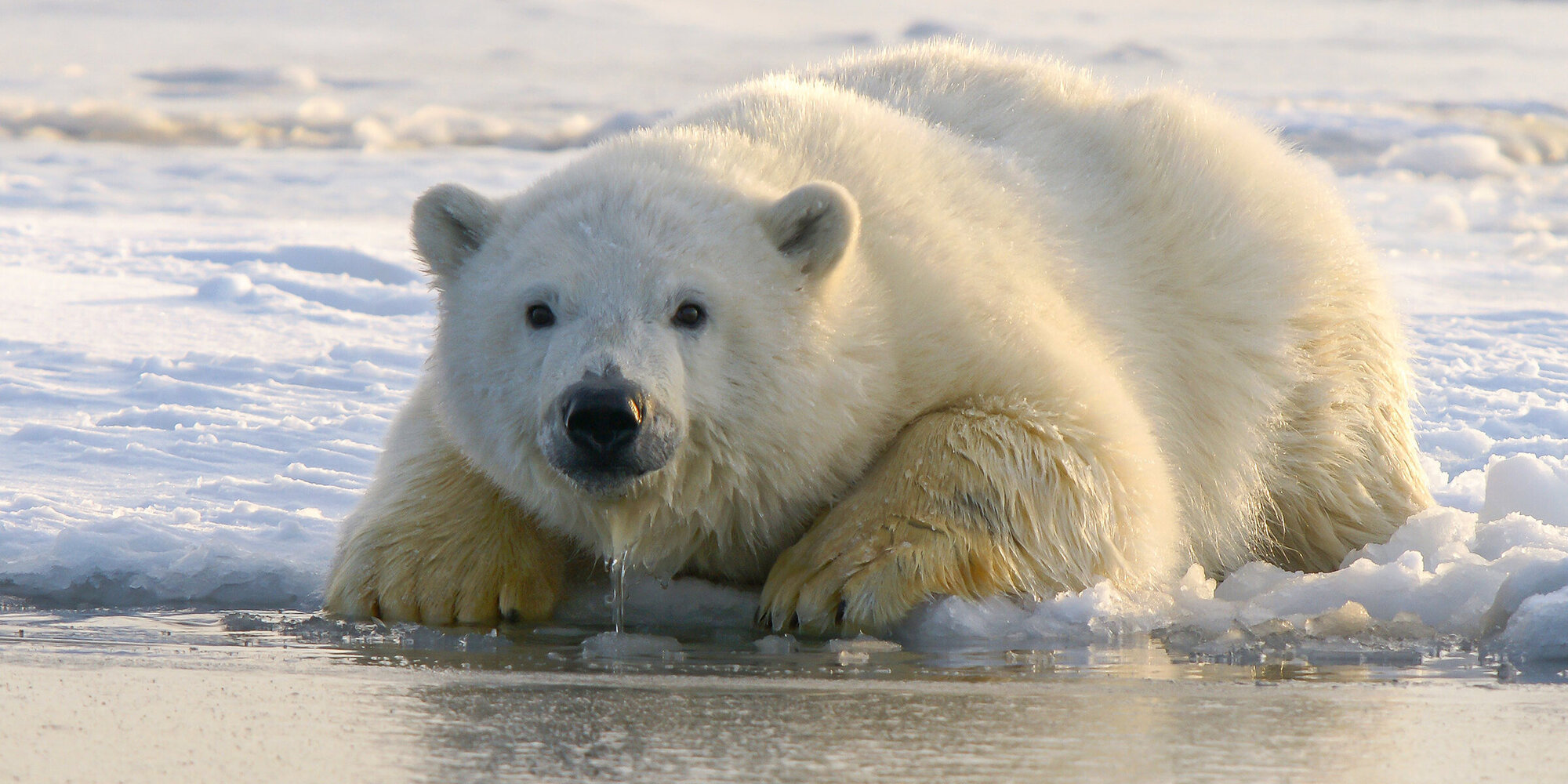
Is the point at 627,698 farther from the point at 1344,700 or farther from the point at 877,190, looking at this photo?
the point at 877,190

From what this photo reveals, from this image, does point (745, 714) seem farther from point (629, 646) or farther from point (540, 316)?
point (540, 316)

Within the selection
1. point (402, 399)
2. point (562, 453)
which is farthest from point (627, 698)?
point (402, 399)

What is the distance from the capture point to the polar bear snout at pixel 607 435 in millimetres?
3785

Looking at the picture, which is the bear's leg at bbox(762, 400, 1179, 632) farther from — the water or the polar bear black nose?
the polar bear black nose

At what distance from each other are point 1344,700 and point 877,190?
7.52ft

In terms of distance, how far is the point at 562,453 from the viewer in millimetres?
3986

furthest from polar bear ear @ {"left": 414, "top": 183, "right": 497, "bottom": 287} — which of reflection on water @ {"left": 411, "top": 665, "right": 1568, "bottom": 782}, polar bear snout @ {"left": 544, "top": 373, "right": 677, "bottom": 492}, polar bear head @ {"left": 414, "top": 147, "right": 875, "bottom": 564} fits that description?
reflection on water @ {"left": 411, "top": 665, "right": 1568, "bottom": 782}

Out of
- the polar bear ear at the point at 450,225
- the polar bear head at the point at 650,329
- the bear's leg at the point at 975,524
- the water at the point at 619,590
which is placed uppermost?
the polar bear ear at the point at 450,225

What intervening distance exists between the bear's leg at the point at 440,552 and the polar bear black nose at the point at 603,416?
76 centimetres

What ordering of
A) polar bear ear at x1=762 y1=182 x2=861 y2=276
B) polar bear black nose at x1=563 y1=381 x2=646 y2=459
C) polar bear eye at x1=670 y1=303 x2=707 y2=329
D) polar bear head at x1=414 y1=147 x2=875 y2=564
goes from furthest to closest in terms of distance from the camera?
polar bear ear at x1=762 y1=182 x2=861 y2=276
polar bear eye at x1=670 y1=303 x2=707 y2=329
polar bear head at x1=414 y1=147 x2=875 y2=564
polar bear black nose at x1=563 y1=381 x2=646 y2=459

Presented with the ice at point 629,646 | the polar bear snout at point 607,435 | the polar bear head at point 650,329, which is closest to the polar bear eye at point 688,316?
the polar bear head at point 650,329

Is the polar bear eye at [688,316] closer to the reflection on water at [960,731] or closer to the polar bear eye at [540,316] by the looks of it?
the polar bear eye at [540,316]

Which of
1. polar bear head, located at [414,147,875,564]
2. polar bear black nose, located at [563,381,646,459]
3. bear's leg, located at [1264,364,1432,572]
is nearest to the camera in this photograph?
polar bear black nose, located at [563,381,646,459]

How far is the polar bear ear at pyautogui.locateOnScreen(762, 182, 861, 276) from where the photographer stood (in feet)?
14.1
